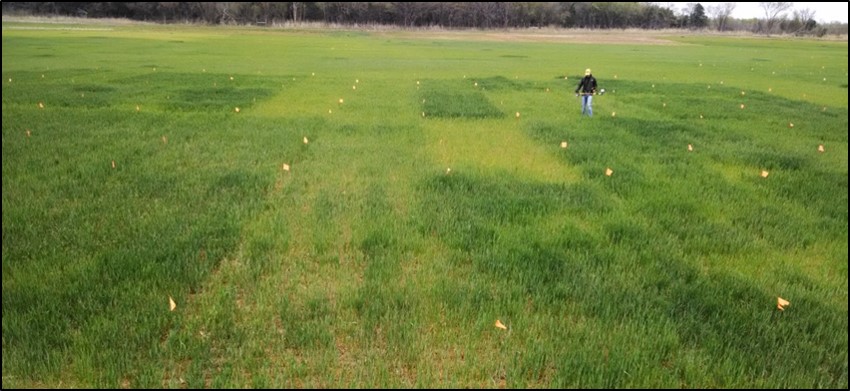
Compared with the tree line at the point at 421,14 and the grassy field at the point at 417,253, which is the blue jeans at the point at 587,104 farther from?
the tree line at the point at 421,14

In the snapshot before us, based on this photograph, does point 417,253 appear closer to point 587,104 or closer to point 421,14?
point 587,104

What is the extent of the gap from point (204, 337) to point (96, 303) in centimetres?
94

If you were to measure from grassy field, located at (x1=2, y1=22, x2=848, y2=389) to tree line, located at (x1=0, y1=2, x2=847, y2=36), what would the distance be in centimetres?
8174

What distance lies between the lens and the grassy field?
3619 mm

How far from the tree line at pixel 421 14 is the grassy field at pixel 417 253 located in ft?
268

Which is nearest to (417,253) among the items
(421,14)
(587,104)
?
(587,104)

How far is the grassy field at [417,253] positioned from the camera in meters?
3.62

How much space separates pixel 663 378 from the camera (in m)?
3.50

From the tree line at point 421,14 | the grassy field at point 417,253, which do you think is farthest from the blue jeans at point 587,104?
the tree line at point 421,14

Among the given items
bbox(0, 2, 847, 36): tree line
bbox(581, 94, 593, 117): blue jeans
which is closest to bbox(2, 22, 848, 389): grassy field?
bbox(581, 94, 593, 117): blue jeans

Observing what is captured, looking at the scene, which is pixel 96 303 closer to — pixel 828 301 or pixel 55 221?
pixel 55 221

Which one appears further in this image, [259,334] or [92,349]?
[259,334]

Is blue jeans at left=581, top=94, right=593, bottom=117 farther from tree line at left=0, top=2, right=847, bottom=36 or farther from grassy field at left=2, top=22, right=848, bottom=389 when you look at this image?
tree line at left=0, top=2, right=847, bottom=36

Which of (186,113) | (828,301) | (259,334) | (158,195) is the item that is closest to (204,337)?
(259,334)
